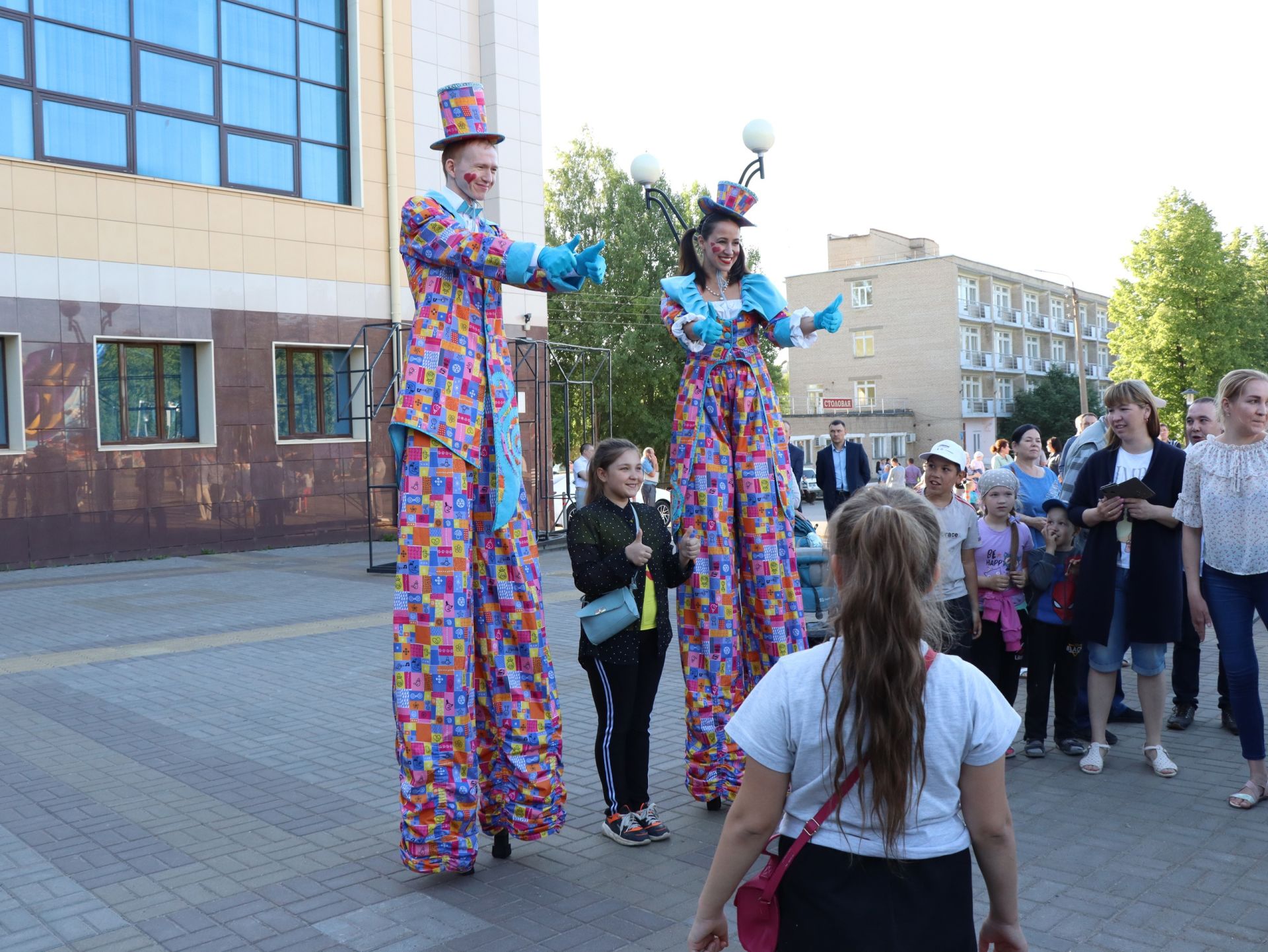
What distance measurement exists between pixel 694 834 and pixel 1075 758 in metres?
2.27

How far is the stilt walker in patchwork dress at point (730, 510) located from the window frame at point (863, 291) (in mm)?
66016

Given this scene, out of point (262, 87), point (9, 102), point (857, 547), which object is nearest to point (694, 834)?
point (857, 547)

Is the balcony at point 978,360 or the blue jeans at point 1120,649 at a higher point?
the balcony at point 978,360

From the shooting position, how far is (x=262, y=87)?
691 inches

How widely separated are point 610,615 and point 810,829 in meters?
2.21

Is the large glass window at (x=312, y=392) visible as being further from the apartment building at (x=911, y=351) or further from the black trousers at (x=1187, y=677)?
the apartment building at (x=911, y=351)

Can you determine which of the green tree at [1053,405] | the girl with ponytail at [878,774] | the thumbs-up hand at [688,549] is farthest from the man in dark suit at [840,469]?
the green tree at [1053,405]

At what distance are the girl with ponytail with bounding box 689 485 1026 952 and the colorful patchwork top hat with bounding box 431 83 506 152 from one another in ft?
8.38

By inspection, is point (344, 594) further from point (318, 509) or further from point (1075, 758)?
point (1075, 758)

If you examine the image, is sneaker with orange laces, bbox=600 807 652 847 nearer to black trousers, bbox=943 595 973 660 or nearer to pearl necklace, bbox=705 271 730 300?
black trousers, bbox=943 595 973 660

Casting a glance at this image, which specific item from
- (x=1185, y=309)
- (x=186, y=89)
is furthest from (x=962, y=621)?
(x=1185, y=309)

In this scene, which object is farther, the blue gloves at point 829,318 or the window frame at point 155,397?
the window frame at point 155,397

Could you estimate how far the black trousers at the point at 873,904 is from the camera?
202 cm

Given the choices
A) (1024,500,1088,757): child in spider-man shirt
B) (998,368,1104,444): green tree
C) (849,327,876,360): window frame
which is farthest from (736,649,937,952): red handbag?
(849,327,876,360): window frame
